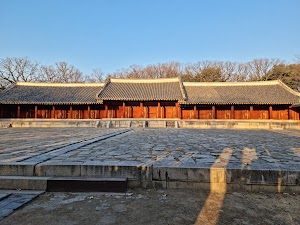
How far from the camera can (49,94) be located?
2683 cm

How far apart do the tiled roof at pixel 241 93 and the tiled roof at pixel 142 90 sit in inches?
74.4

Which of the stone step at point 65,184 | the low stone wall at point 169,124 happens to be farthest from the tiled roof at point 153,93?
the stone step at point 65,184

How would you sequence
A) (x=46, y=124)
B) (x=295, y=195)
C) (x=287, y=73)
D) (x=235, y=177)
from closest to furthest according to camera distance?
(x=295, y=195), (x=235, y=177), (x=46, y=124), (x=287, y=73)

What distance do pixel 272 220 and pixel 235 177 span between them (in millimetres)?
1228

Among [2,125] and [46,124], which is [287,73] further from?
[2,125]

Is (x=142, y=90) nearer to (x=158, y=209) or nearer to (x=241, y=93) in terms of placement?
(x=241, y=93)

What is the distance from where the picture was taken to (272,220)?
2.83m

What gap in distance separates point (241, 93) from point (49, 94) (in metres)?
26.0

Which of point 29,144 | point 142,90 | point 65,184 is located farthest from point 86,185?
point 142,90

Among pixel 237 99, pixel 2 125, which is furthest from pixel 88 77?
pixel 237 99

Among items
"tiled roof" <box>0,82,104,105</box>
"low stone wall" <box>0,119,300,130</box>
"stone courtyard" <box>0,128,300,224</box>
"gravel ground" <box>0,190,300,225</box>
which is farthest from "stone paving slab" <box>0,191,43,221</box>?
"tiled roof" <box>0,82,104,105</box>

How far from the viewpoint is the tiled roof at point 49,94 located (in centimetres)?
2464

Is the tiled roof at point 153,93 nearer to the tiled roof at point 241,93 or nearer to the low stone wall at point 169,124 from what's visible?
the tiled roof at point 241,93

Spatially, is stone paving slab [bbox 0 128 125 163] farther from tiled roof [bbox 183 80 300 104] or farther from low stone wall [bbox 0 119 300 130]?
tiled roof [bbox 183 80 300 104]
